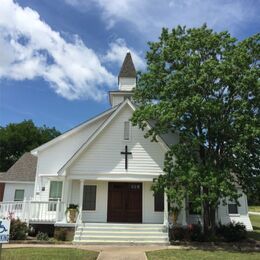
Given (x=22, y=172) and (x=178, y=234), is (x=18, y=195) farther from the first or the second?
(x=178, y=234)

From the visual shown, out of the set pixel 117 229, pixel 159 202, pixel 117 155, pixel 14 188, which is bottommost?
pixel 117 229

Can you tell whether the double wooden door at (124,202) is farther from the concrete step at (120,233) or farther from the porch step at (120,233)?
the concrete step at (120,233)

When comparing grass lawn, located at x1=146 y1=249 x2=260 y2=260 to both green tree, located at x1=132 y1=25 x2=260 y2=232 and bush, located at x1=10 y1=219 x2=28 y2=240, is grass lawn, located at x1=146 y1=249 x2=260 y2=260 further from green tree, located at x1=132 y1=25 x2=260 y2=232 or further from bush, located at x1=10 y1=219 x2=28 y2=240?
bush, located at x1=10 y1=219 x2=28 y2=240

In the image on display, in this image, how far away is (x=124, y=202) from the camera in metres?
19.6

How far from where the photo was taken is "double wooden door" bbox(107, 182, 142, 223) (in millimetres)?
19281

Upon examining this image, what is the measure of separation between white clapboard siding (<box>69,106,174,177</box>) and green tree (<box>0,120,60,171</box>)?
143ft

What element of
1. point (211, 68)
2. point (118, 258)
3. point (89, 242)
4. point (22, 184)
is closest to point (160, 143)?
point (211, 68)

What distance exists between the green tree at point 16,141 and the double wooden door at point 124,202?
4295 cm

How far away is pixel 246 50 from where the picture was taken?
1634 centimetres

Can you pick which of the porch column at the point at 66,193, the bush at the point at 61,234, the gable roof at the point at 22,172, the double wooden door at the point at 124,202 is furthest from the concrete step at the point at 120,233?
the gable roof at the point at 22,172

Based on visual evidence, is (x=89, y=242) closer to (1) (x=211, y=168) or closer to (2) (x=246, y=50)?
(1) (x=211, y=168)

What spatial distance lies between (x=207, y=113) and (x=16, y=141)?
50.1 meters

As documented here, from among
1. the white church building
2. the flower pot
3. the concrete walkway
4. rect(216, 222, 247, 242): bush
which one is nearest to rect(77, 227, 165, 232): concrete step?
the white church building

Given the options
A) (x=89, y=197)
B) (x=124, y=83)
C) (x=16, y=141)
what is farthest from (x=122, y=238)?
(x=16, y=141)
